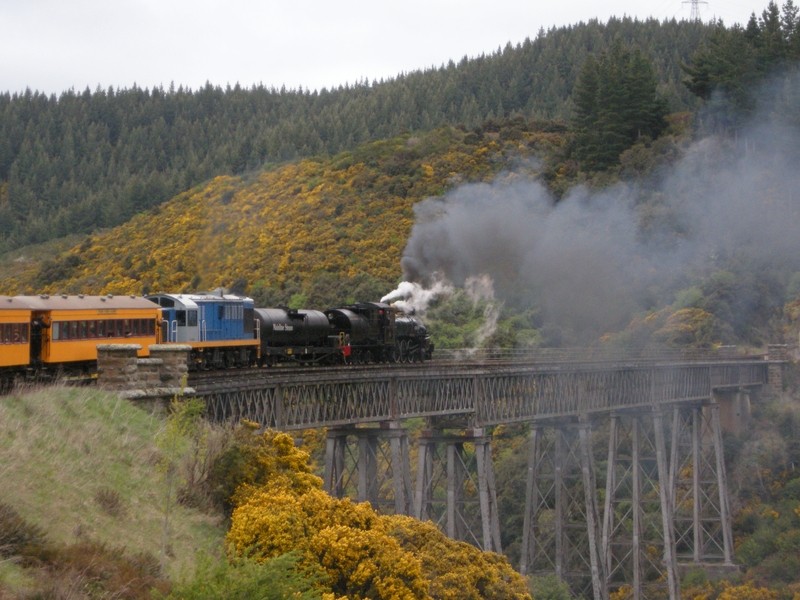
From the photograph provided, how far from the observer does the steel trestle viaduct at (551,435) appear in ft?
84.1

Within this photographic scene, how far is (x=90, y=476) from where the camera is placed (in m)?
15.0

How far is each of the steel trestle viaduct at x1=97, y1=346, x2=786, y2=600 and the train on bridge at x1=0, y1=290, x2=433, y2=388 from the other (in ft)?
8.85

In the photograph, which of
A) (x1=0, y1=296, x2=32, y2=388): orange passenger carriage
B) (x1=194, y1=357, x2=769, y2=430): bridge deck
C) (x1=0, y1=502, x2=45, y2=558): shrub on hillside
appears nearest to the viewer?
(x1=0, y1=502, x2=45, y2=558): shrub on hillside

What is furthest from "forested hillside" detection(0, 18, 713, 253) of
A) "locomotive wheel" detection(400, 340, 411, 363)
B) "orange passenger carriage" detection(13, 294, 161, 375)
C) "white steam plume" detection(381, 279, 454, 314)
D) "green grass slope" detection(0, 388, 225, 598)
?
"green grass slope" detection(0, 388, 225, 598)

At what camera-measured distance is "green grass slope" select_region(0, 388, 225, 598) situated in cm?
1327

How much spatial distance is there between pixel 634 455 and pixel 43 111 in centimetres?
12864

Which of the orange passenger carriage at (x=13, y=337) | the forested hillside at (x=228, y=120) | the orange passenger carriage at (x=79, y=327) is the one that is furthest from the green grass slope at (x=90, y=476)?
the forested hillside at (x=228, y=120)

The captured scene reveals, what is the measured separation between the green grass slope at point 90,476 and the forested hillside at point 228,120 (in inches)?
3098

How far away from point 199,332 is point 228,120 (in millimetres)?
115662

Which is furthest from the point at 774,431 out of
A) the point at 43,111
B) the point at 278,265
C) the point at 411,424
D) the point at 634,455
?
Answer: the point at 43,111

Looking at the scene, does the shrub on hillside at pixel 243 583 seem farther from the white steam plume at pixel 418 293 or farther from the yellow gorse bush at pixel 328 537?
the white steam plume at pixel 418 293

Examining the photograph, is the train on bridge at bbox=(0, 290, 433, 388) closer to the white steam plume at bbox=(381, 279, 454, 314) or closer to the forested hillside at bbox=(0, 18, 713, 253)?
the white steam plume at bbox=(381, 279, 454, 314)

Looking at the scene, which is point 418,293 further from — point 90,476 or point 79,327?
point 90,476

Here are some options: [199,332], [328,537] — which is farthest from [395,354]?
[328,537]
